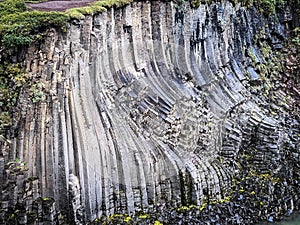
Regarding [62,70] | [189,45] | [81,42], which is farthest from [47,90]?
[189,45]

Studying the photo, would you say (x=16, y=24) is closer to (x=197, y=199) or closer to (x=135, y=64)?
(x=135, y=64)

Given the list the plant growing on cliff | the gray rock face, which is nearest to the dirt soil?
the gray rock face

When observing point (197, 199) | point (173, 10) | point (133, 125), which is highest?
point (173, 10)

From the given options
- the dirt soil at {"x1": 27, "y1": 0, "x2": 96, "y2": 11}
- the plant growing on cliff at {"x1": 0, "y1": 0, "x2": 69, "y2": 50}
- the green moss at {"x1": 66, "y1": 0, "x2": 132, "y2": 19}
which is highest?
the dirt soil at {"x1": 27, "y1": 0, "x2": 96, "y2": 11}

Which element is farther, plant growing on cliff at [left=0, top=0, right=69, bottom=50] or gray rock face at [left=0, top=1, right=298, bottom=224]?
gray rock face at [left=0, top=1, right=298, bottom=224]

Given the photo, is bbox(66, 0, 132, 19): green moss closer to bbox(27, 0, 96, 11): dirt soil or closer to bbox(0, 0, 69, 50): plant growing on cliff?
bbox(0, 0, 69, 50): plant growing on cliff

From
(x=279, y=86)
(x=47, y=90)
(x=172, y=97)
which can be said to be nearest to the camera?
(x=47, y=90)
